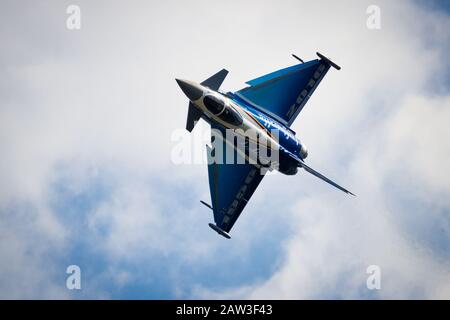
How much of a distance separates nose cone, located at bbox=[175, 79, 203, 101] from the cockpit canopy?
0.65 metres

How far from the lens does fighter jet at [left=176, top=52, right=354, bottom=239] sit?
43719 mm

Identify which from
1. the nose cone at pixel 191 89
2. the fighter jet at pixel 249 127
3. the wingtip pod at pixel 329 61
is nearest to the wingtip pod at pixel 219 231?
the fighter jet at pixel 249 127

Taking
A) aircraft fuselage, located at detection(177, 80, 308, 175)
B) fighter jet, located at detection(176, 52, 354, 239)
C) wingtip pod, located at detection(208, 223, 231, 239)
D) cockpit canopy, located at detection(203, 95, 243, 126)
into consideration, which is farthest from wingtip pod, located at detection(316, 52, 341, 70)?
wingtip pod, located at detection(208, 223, 231, 239)

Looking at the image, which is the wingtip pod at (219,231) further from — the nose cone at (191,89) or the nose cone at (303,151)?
the nose cone at (191,89)

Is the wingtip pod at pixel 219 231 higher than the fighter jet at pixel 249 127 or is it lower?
lower

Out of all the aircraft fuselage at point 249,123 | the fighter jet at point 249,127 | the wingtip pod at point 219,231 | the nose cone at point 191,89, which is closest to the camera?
the nose cone at point 191,89

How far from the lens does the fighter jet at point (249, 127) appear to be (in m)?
43.7

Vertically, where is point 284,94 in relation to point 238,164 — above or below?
above

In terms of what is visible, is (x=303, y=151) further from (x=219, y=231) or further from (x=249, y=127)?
(x=219, y=231)

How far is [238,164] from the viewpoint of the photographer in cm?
5175

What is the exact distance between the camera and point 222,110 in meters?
43.0
